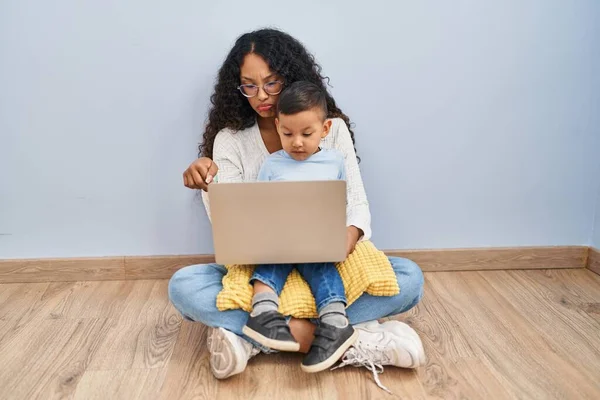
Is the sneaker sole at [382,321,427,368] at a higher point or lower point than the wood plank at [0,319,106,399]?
higher

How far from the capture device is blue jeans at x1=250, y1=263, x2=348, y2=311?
116cm

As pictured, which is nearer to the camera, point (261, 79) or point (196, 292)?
point (196, 292)

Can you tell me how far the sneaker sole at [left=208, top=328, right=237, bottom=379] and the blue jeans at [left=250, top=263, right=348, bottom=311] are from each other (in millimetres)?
150

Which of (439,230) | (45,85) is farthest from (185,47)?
(439,230)

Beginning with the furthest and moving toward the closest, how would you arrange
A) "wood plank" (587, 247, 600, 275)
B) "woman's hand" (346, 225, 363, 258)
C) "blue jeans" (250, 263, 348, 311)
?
"wood plank" (587, 247, 600, 275), "woman's hand" (346, 225, 363, 258), "blue jeans" (250, 263, 348, 311)

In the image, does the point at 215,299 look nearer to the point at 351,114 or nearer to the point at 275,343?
the point at 275,343

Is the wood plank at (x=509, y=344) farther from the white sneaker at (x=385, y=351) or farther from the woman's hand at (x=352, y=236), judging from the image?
the woman's hand at (x=352, y=236)

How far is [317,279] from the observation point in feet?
3.92

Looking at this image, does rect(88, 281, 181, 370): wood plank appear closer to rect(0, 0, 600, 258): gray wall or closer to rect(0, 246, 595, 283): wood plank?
rect(0, 246, 595, 283): wood plank

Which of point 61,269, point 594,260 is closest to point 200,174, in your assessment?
point 61,269

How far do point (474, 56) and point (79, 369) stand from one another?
141 centimetres

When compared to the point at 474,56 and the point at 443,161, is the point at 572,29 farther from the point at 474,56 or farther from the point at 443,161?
the point at 443,161

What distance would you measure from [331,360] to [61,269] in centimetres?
108

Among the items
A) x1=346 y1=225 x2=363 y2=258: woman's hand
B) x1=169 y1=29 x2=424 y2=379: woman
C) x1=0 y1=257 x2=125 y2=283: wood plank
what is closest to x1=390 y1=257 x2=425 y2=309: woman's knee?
x1=169 y1=29 x2=424 y2=379: woman
